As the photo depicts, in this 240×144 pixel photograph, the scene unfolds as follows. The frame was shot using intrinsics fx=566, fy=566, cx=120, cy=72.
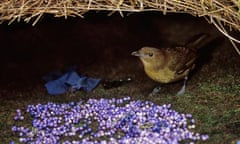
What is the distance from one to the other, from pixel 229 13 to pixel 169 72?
0.51 m

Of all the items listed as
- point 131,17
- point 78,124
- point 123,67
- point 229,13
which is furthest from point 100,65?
point 229,13

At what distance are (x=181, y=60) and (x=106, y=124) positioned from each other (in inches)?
22.9

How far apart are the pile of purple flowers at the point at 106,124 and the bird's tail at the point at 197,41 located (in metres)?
→ 0.49

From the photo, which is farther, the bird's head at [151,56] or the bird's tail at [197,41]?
the bird's tail at [197,41]

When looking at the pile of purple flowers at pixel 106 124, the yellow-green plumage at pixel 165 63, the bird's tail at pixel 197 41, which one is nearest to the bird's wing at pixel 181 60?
the yellow-green plumage at pixel 165 63

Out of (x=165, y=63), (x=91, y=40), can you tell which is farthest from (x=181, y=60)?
(x=91, y=40)

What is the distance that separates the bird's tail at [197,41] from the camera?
3057mm

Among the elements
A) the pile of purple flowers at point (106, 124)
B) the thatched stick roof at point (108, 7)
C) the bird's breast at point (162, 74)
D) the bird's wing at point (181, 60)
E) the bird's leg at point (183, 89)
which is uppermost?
the thatched stick roof at point (108, 7)

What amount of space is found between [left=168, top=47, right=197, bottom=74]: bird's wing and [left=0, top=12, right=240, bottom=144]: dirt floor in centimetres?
11

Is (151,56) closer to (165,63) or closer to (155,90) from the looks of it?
(165,63)

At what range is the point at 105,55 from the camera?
10.7 feet

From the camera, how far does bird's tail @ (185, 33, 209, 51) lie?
10.0 feet

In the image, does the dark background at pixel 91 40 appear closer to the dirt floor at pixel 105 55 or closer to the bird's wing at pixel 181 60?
the dirt floor at pixel 105 55

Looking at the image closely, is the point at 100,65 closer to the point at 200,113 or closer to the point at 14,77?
→ the point at 14,77
